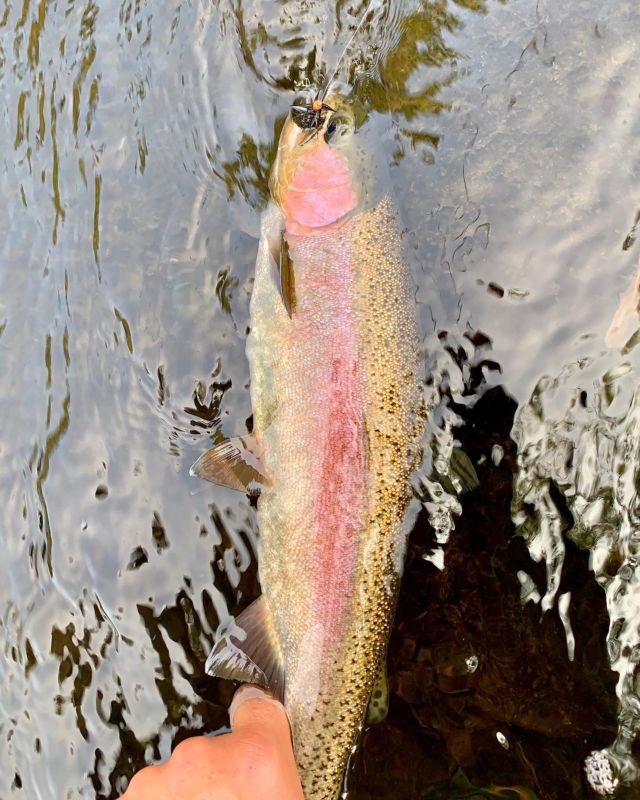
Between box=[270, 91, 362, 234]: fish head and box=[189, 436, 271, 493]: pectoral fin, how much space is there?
2.39ft

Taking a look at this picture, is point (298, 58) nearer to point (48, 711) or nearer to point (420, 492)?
point (420, 492)

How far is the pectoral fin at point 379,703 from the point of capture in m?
2.46

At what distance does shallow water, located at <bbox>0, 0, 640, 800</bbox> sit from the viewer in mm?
2432

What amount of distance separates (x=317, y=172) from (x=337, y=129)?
0.56 ft

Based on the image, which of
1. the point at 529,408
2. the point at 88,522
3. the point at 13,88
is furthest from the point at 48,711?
the point at 13,88

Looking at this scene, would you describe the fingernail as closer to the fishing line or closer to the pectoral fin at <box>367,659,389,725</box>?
the pectoral fin at <box>367,659,389,725</box>

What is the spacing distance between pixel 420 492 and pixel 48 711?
1.58m

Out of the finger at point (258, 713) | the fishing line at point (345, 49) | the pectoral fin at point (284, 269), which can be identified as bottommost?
the finger at point (258, 713)

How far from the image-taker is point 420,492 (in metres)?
2.38

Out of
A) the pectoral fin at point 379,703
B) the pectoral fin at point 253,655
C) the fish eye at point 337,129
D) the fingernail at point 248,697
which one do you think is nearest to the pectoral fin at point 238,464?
the pectoral fin at point 253,655

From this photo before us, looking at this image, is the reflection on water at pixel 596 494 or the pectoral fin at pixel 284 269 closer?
the pectoral fin at pixel 284 269

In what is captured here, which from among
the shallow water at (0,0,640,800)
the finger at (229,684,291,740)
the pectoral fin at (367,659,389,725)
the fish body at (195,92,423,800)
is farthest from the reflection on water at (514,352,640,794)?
the finger at (229,684,291,740)

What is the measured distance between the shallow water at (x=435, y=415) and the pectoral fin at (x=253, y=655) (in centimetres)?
24

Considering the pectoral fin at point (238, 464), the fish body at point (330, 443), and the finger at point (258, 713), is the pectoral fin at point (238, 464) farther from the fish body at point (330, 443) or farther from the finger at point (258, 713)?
the finger at point (258, 713)
